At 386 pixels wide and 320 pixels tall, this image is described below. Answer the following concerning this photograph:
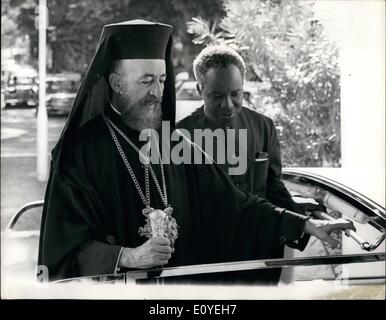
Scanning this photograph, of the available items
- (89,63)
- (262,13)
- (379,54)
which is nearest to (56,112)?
(89,63)

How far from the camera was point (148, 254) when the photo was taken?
3.84m

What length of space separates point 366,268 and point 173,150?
1.20 meters

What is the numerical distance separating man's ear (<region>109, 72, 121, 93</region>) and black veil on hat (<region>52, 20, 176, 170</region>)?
0.03m

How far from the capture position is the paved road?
3920 mm

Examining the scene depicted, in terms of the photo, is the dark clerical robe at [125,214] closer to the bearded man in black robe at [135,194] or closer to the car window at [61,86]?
the bearded man in black robe at [135,194]

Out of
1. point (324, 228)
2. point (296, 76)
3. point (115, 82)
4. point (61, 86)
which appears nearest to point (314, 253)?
point (324, 228)

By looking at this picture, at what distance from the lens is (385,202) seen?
4020mm

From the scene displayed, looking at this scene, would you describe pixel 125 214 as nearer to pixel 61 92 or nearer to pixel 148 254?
pixel 148 254

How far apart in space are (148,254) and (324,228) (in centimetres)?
93

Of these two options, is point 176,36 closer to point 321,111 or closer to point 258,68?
point 258,68

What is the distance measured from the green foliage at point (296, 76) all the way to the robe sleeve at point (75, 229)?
1.02 metres

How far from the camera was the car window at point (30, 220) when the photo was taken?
154 inches

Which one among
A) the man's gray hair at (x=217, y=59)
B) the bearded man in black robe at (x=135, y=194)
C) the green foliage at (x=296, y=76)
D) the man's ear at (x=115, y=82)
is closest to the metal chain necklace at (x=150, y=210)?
the bearded man in black robe at (x=135, y=194)

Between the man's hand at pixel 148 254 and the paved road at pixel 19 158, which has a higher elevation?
the paved road at pixel 19 158
